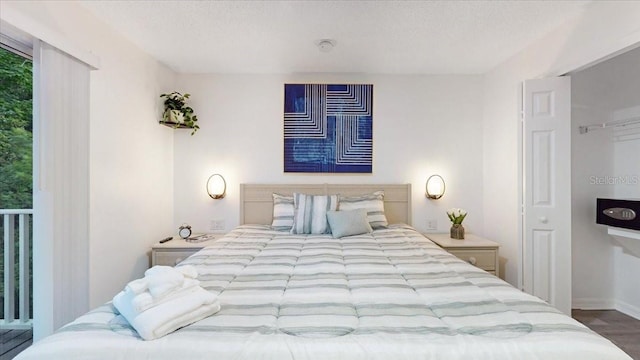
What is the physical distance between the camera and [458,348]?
98cm

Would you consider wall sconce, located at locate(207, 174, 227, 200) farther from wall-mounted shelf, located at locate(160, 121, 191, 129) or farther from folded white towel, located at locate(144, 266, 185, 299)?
folded white towel, located at locate(144, 266, 185, 299)

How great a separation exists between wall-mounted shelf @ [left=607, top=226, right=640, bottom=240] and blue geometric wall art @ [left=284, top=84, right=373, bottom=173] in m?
2.17

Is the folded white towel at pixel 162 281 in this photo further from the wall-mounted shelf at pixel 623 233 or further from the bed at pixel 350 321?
the wall-mounted shelf at pixel 623 233

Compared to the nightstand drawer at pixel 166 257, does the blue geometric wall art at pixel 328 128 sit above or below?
above

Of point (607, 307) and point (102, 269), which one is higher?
point (102, 269)

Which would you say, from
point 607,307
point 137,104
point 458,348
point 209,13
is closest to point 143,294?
point 458,348

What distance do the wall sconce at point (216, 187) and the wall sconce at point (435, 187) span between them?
218 centimetres

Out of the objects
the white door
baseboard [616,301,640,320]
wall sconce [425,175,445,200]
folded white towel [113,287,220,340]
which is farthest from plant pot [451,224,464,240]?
folded white towel [113,287,220,340]

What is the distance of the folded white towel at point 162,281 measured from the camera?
1.16 meters

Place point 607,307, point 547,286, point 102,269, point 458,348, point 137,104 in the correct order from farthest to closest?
point 607,307
point 137,104
point 547,286
point 102,269
point 458,348

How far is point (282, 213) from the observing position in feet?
10.1

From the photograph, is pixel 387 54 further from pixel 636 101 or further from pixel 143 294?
pixel 143 294

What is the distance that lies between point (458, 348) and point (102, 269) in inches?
95.1

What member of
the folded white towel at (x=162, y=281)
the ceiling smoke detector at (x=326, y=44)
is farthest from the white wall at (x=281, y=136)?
the folded white towel at (x=162, y=281)
